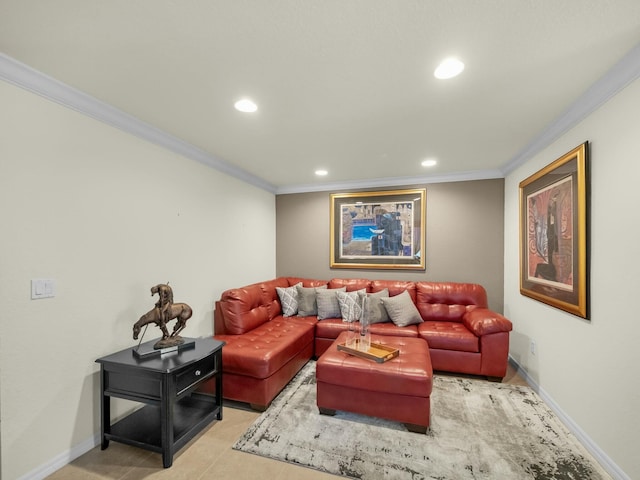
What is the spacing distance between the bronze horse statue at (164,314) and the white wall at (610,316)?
9.74 ft

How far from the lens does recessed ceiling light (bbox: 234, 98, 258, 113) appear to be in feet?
6.66

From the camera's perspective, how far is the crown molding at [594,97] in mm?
1566

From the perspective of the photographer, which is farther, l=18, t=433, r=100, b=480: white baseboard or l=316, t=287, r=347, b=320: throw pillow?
l=316, t=287, r=347, b=320: throw pillow

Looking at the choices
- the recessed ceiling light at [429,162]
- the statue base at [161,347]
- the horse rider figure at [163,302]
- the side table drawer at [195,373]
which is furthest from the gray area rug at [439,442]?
the recessed ceiling light at [429,162]

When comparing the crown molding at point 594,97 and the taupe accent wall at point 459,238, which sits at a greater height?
the crown molding at point 594,97

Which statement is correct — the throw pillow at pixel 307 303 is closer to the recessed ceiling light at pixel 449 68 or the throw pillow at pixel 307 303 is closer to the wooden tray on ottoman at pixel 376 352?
the wooden tray on ottoman at pixel 376 352

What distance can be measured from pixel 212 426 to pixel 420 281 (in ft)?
10.4

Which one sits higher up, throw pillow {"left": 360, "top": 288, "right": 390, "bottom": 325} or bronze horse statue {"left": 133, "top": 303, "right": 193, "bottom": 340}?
bronze horse statue {"left": 133, "top": 303, "right": 193, "bottom": 340}

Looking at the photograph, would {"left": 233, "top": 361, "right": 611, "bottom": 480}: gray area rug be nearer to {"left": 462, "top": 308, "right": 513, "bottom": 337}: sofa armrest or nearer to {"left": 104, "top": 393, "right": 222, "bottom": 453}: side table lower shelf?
{"left": 104, "top": 393, "right": 222, "bottom": 453}: side table lower shelf

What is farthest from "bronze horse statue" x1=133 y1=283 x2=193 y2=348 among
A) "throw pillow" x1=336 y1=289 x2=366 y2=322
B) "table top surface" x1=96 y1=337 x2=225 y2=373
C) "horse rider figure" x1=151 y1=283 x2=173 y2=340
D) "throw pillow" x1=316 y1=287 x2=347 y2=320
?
"throw pillow" x1=336 y1=289 x2=366 y2=322

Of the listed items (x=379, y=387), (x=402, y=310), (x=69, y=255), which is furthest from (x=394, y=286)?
(x=69, y=255)

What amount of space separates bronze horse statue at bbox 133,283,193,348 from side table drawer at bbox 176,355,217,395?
0.27 m

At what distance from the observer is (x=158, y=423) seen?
2.11 meters

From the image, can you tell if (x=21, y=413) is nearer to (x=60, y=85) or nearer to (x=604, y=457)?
(x=60, y=85)
